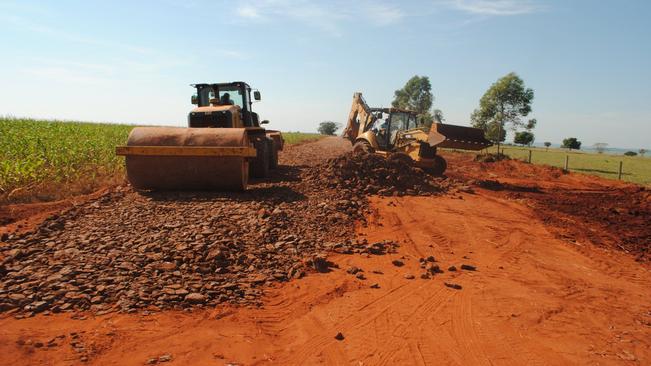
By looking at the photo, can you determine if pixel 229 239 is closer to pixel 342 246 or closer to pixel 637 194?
pixel 342 246

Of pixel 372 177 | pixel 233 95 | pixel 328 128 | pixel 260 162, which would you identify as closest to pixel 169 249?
pixel 260 162

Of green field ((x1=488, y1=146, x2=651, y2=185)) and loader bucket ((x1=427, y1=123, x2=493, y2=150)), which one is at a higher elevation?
loader bucket ((x1=427, y1=123, x2=493, y2=150))

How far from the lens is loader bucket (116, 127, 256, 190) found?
7.30 meters

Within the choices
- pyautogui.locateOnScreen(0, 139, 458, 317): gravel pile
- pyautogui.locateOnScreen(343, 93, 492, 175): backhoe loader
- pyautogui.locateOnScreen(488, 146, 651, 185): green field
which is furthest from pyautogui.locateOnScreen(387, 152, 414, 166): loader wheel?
pyautogui.locateOnScreen(488, 146, 651, 185): green field

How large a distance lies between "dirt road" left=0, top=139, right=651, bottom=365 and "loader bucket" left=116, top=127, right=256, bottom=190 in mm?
3271

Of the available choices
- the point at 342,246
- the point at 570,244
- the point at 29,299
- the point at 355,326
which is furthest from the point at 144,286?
the point at 570,244

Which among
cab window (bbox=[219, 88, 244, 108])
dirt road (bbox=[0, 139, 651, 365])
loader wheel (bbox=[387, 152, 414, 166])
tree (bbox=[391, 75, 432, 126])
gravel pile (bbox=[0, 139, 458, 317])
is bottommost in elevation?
dirt road (bbox=[0, 139, 651, 365])

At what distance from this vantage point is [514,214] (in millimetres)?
9133

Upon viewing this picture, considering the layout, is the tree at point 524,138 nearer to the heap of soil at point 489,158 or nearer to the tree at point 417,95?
the tree at point 417,95

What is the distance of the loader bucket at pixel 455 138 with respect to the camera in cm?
1295

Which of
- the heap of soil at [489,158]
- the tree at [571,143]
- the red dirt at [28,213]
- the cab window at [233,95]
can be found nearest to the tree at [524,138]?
the tree at [571,143]

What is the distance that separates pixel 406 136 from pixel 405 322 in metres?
11.7

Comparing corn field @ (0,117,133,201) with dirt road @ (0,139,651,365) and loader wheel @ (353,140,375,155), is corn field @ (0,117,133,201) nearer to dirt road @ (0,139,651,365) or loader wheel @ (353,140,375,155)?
dirt road @ (0,139,651,365)

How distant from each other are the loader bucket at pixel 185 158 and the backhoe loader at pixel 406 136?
677 centimetres
